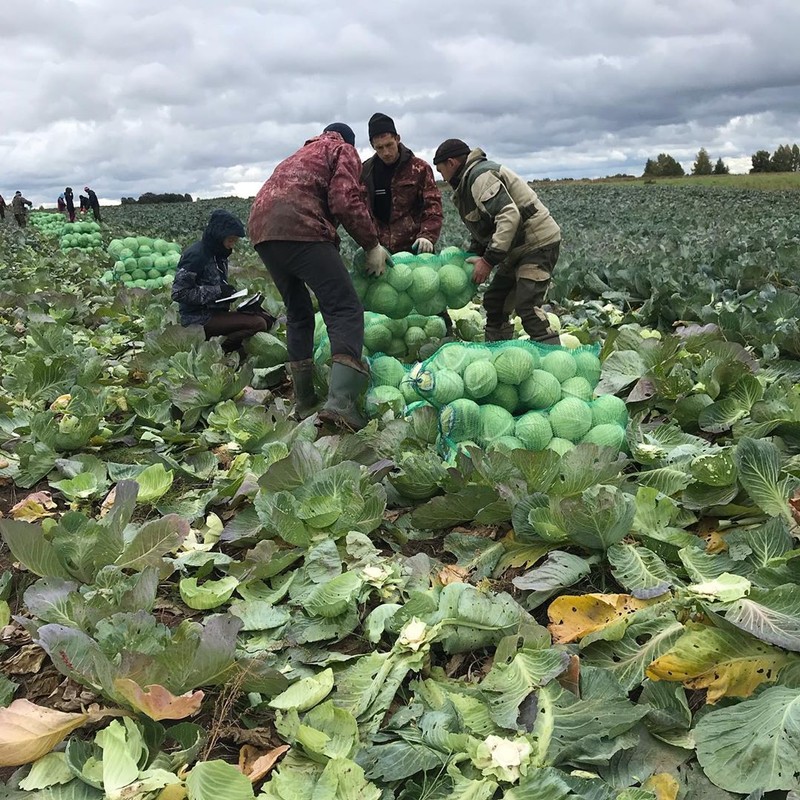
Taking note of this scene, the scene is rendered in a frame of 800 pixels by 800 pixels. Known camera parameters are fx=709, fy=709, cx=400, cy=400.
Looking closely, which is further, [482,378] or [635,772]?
[482,378]

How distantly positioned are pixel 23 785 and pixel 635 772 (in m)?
1.51

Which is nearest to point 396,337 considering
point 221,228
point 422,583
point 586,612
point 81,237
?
point 221,228

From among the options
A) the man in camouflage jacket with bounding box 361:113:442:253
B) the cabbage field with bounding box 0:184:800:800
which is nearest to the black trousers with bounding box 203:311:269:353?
the cabbage field with bounding box 0:184:800:800

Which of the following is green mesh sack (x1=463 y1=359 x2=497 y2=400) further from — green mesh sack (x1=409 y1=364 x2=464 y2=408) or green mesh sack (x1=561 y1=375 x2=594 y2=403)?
green mesh sack (x1=561 y1=375 x2=594 y2=403)

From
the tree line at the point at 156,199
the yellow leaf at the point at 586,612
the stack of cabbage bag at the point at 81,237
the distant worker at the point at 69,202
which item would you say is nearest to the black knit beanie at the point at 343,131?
the yellow leaf at the point at 586,612

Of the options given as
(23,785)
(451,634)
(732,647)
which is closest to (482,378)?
(451,634)

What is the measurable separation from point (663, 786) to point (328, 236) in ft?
9.62

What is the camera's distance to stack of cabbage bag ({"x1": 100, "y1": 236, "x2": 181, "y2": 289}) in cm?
927

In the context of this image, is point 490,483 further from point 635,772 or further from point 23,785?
point 23,785

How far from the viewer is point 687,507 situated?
2.67 metres

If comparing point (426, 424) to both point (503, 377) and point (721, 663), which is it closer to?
point (503, 377)

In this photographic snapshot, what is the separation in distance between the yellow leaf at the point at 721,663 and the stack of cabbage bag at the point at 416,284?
2.57m

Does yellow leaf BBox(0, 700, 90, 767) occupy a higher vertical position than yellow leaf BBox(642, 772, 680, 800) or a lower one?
higher

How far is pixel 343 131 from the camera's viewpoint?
159 inches
